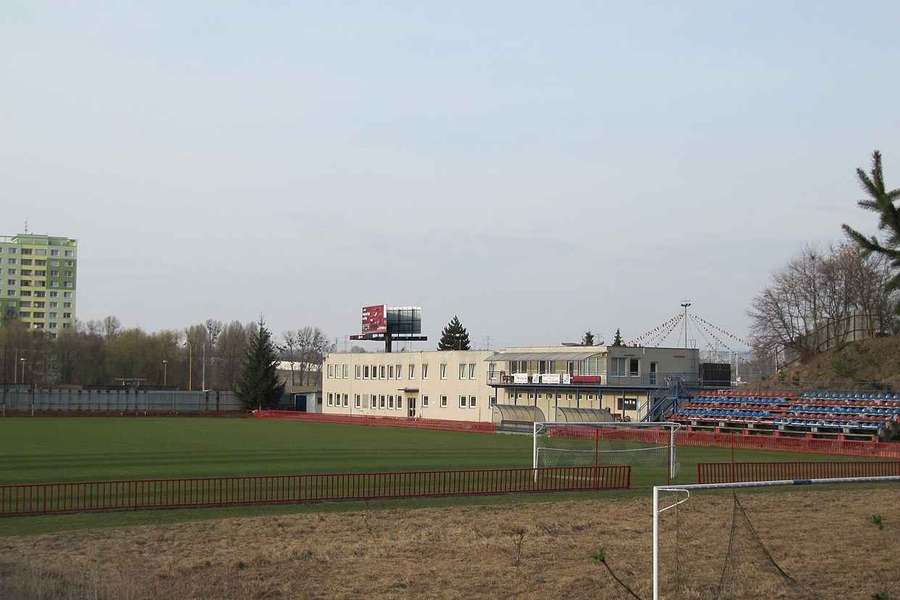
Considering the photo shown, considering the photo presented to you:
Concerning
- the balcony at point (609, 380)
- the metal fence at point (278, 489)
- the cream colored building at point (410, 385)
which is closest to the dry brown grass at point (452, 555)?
the metal fence at point (278, 489)

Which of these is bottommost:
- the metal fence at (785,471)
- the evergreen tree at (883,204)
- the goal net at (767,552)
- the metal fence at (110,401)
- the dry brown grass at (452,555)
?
the metal fence at (110,401)

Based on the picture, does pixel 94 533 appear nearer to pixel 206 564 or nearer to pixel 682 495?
pixel 206 564

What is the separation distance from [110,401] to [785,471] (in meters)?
84.5

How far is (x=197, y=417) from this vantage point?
312 ft

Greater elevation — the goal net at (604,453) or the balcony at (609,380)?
the balcony at (609,380)

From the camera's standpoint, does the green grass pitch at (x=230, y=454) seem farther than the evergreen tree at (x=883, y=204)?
Yes

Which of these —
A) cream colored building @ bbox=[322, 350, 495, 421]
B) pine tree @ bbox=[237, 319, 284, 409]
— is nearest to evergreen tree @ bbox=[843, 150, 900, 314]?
cream colored building @ bbox=[322, 350, 495, 421]

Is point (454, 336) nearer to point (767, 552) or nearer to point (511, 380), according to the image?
point (511, 380)

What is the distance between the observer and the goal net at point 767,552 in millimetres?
15742

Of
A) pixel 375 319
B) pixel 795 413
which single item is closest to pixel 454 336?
pixel 375 319

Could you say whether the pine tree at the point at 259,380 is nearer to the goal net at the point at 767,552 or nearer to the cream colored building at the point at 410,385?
the cream colored building at the point at 410,385

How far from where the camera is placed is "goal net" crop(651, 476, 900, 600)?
15.7 meters

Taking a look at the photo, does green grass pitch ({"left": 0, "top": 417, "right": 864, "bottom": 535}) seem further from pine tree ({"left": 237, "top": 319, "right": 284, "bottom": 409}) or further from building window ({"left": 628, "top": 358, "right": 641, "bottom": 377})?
pine tree ({"left": 237, "top": 319, "right": 284, "bottom": 409})

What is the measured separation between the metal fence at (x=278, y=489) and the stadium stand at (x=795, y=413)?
2730 centimetres
